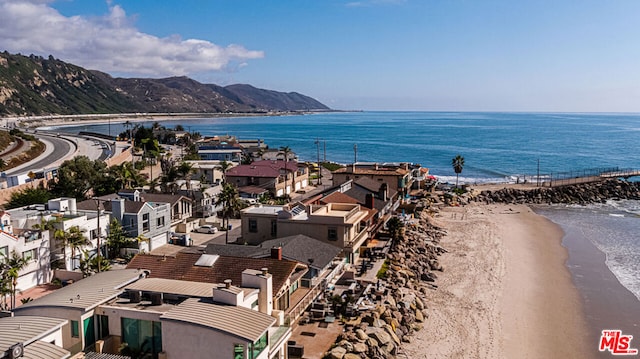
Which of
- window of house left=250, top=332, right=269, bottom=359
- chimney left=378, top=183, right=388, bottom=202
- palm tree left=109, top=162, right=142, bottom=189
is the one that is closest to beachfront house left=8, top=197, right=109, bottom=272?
palm tree left=109, top=162, right=142, bottom=189

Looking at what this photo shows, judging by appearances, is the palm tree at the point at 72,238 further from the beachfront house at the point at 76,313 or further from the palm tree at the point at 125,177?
the palm tree at the point at 125,177

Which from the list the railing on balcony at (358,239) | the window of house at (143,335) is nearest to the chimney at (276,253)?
the railing on balcony at (358,239)

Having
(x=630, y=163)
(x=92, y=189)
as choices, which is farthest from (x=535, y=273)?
(x=630, y=163)

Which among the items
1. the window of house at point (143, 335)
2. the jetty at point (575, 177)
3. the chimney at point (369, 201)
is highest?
the chimney at point (369, 201)

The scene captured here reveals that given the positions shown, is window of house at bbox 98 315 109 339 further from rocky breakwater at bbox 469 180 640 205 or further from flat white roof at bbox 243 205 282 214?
rocky breakwater at bbox 469 180 640 205

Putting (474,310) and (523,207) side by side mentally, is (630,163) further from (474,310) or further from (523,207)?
(474,310)

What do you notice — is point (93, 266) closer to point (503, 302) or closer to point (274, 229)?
point (274, 229)
